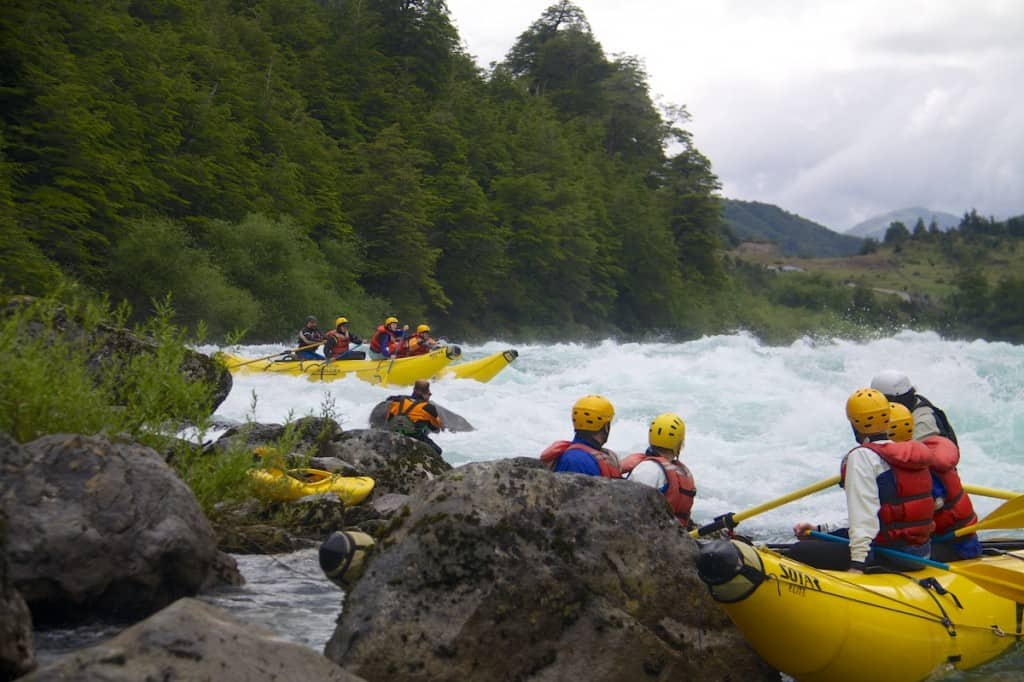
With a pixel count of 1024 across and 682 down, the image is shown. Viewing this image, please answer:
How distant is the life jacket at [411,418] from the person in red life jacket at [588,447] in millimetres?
4131

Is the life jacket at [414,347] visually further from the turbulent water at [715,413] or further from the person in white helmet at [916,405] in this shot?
the person in white helmet at [916,405]

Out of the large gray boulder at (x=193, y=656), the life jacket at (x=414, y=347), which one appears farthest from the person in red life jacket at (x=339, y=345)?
the large gray boulder at (x=193, y=656)

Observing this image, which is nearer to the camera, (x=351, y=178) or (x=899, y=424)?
(x=899, y=424)

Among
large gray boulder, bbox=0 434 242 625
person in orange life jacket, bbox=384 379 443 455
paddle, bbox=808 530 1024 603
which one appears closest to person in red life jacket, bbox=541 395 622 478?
paddle, bbox=808 530 1024 603

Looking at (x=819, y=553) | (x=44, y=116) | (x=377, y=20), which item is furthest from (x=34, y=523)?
(x=377, y=20)

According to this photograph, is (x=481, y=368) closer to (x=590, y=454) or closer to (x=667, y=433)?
(x=667, y=433)

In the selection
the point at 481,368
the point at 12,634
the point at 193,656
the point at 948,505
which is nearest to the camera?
the point at 193,656

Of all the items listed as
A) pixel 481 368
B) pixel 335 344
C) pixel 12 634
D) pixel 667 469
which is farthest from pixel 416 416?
pixel 481 368

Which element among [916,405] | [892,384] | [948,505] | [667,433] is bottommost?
[948,505]

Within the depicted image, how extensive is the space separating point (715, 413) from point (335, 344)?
6.66 m

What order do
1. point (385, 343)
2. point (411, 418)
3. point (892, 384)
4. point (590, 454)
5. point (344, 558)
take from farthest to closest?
point (385, 343) < point (411, 418) < point (892, 384) < point (590, 454) < point (344, 558)

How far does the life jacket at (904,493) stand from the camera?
4484 mm

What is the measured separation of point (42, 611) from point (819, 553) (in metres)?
3.52

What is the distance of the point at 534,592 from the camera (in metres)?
3.73
